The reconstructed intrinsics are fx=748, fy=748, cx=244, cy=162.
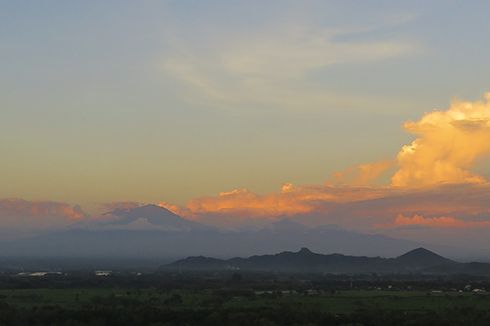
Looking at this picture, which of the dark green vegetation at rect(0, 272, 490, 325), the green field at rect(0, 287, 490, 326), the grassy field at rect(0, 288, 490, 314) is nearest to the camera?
the green field at rect(0, 287, 490, 326)

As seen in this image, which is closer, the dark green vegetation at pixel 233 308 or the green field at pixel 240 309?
the green field at pixel 240 309

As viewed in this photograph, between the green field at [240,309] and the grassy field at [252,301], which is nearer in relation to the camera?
the green field at [240,309]

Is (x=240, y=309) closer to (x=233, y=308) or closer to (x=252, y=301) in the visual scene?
(x=233, y=308)

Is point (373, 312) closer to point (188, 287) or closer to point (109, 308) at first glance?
point (109, 308)

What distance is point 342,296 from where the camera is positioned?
350 feet

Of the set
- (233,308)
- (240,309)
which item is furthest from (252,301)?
(240,309)

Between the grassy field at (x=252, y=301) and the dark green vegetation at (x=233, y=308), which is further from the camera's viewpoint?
the grassy field at (x=252, y=301)

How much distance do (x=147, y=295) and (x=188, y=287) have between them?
22.8 meters

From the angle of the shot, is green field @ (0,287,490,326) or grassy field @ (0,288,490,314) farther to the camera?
grassy field @ (0,288,490,314)

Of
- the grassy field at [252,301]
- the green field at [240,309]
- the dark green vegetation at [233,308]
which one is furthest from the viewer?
the grassy field at [252,301]

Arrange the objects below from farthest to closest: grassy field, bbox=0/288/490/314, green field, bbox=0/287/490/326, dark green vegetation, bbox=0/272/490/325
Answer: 1. grassy field, bbox=0/288/490/314
2. dark green vegetation, bbox=0/272/490/325
3. green field, bbox=0/287/490/326

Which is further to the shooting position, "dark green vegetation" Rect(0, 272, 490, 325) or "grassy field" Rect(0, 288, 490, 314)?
"grassy field" Rect(0, 288, 490, 314)

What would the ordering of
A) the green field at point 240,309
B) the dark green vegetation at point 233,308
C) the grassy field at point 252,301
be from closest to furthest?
1. the green field at point 240,309
2. the dark green vegetation at point 233,308
3. the grassy field at point 252,301

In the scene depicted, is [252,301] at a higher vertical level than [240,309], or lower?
higher
